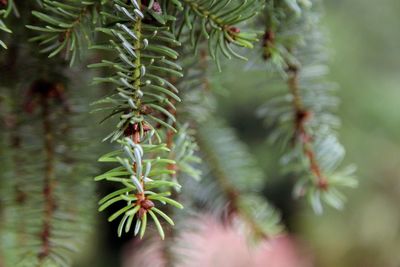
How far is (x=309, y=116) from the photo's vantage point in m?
0.34

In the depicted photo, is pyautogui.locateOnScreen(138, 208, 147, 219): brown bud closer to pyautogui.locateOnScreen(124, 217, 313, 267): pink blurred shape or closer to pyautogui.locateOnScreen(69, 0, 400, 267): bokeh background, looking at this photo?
pyautogui.locateOnScreen(124, 217, 313, 267): pink blurred shape

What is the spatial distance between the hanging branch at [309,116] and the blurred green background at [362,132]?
105 centimetres

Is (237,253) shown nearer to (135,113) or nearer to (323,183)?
(323,183)

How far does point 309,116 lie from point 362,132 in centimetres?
118

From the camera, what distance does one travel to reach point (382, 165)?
1503 mm

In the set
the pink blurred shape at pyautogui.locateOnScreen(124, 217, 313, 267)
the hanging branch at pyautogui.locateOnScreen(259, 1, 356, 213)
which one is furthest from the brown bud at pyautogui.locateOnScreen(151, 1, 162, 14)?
the pink blurred shape at pyautogui.locateOnScreen(124, 217, 313, 267)

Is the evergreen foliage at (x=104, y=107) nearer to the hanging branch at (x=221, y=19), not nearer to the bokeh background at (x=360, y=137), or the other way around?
the hanging branch at (x=221, y=19)

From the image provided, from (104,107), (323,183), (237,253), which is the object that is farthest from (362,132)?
(104,107)

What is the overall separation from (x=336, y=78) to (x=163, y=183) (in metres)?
1.35

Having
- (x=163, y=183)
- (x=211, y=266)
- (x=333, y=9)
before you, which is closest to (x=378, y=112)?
(x=333, y=9)

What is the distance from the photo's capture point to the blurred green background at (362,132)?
1.45 meters

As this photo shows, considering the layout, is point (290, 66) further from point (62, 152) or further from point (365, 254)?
point (365, 254)

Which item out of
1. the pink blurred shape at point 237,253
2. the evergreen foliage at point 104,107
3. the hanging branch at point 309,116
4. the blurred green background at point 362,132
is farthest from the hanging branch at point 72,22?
the blurred green background at point 362,132

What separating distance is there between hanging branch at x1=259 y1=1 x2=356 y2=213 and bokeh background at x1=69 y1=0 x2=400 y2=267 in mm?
1064
